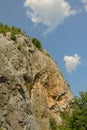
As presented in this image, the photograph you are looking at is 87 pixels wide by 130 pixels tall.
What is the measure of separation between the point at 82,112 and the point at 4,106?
22773mm

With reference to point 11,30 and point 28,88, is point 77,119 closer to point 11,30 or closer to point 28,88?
point 28,88

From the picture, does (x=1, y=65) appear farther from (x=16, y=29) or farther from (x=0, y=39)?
(x=16, y=29)

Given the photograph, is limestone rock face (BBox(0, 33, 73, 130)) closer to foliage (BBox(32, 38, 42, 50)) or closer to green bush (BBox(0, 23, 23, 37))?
green bush (BBox(0, 23, 23, 37))

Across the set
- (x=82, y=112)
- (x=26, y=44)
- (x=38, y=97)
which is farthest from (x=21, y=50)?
(x=82, y=112)

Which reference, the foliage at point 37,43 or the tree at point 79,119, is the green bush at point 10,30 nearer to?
the foliage at point 37,43

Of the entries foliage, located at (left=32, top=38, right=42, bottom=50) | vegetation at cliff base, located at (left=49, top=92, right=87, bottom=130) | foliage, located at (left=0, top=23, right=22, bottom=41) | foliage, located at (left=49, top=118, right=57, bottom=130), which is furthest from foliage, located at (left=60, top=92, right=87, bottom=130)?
foliage, located at (left=0, top=23, right=22, bottom=41)

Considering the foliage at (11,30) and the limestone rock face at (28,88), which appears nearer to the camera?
the limestone rock face at (28,88)

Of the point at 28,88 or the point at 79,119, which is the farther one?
the point at 79,119

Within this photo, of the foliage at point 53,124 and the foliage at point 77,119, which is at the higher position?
the foliage at point 77,119

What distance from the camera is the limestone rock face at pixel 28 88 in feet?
169

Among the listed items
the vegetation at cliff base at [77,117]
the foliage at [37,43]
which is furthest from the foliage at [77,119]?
the foliage at [37,43]

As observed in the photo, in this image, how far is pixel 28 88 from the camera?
202 ft

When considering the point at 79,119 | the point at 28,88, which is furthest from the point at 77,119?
the point at 28,88

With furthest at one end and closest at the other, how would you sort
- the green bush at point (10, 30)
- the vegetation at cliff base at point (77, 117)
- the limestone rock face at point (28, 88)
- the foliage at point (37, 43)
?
the foliage at point (37, 43)
the vegetation at cliff base at point (77, 117)
the green bush at point (10, 30)
the limestone rock face at point (28, 88)
